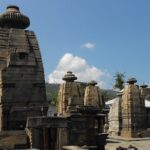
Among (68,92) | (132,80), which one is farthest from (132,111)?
(68,92)

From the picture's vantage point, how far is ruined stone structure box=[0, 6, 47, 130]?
49.1 feet

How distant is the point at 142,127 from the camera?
28.1 metres

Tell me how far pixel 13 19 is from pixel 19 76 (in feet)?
10.0

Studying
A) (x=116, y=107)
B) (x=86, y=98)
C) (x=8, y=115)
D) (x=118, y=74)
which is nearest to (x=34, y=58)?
(x=8, y=115)

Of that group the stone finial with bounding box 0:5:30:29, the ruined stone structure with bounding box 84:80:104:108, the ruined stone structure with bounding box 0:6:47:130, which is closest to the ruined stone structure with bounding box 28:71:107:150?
the ruined stone structure with bounding box 0:6:47:130

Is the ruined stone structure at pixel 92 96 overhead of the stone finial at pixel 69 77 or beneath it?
beneath

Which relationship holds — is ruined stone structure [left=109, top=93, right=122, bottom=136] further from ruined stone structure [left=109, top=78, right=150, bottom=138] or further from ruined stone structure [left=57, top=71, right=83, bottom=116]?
ruined stone structure [left=57, top=71, right=83, bottom=116]

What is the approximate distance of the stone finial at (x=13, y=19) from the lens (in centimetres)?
1656

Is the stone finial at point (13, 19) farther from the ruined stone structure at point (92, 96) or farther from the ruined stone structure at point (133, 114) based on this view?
the ruined stone structure at point (133, 114)

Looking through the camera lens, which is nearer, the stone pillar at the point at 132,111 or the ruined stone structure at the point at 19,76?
the ruined stone structure at the point at 19,76

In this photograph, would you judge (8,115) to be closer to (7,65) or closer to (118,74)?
(7,65)

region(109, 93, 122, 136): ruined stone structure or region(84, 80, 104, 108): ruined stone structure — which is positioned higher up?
region(84, 80, 104, 108): ruined stone structure

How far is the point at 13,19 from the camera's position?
1659 centimetres

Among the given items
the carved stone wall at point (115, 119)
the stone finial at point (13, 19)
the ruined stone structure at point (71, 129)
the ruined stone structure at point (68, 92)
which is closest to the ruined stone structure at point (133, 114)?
the carved stone wall at point (115, 119)
